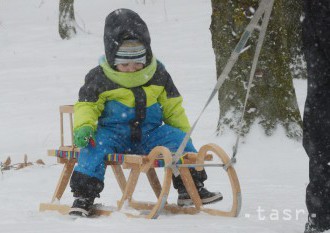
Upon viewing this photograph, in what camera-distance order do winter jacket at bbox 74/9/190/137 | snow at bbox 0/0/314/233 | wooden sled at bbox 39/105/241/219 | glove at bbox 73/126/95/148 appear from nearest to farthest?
1. snow at bbox 0/0/314/233
2. wooden sled at bbox 39/105/241/219
3. glove at bbox 73/126/95/148
4. winter jacket at bbox 74/9/190/137

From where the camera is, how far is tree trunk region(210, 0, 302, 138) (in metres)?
6.75

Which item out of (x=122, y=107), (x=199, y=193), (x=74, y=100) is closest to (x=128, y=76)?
(x=122, y=107)

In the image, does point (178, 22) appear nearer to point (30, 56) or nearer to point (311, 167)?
point (30, 56)

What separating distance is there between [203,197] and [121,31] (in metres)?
1.21

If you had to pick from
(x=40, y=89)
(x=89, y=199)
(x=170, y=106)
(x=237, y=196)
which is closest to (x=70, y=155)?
(x=89, y=199)

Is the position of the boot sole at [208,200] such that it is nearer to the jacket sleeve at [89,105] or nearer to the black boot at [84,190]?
the black boot at [84,190]

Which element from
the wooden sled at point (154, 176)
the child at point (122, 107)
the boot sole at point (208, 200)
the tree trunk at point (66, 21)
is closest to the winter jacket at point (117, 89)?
the child at point (122, 107)

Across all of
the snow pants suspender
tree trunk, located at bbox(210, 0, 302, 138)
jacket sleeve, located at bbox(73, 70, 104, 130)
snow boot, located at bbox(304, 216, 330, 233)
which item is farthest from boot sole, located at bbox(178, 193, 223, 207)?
tree trunk, located at bbox(210, 0, 302, 138)

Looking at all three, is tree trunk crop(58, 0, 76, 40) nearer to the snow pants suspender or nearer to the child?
the child

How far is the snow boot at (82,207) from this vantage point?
4.70m

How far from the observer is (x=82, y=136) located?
463cm

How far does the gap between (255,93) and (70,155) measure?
232cm

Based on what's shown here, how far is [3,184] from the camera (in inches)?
251

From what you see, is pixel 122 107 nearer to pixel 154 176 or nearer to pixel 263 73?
pixel 154 176
